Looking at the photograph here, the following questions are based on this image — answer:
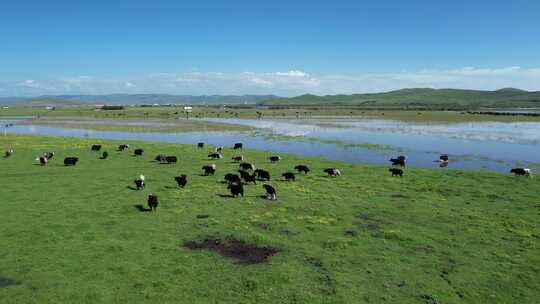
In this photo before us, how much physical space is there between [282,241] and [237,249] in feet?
5.56

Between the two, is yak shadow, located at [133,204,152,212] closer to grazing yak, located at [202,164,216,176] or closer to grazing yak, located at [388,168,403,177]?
grazing yak, located at [202,164,216,176]

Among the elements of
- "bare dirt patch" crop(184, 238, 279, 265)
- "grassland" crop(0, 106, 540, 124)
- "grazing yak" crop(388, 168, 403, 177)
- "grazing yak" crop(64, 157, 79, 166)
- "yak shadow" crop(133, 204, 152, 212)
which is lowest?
"bare dirt patch" crop(184, 238, 279, 265)

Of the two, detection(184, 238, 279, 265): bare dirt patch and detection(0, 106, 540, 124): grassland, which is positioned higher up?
detection(0, 106, 540, 124): grassland

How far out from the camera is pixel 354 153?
41.3m

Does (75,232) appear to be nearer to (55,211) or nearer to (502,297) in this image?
(55,211)

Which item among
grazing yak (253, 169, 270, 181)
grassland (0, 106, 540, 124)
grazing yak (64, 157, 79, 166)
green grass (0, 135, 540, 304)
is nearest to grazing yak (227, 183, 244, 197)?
green grass (0, 135, 540, 304)

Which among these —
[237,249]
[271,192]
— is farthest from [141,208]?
[237,249]

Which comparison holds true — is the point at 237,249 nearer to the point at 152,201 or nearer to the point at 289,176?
the point at 152,201

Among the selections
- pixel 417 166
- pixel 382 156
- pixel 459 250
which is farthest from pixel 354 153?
pixel 459 250

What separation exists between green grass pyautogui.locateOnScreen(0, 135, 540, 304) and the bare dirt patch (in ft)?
1.14

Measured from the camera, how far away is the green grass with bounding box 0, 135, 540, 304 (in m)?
11.1

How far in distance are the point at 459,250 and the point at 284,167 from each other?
695 inches

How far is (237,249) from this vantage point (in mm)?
14023

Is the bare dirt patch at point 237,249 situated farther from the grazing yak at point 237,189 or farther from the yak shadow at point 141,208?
the grazing yak at point 237,189
